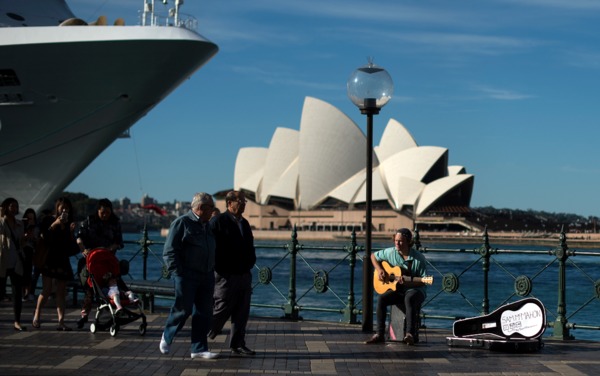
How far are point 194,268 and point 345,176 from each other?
7473cm

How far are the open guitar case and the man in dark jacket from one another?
216 cm

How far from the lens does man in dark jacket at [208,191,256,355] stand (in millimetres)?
8633

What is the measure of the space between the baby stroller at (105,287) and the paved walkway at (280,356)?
0.53 feet

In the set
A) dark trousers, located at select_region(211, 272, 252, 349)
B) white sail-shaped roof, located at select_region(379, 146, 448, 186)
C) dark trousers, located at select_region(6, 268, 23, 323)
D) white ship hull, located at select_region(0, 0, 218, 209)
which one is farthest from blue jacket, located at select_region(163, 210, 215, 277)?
white sail-shaped roof, located at select_region(379, 146, 448, 186)

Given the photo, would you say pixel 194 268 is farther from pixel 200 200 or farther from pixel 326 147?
pixel 326 147

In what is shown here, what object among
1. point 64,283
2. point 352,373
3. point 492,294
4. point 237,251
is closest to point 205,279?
point 237,251

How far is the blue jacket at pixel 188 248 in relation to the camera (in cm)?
811

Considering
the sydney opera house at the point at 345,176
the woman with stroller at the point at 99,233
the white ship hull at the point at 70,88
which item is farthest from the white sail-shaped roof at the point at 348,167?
the woman with stroller at the point at 99,233

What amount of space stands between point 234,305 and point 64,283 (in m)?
2.80

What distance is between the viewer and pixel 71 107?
79.0 ft

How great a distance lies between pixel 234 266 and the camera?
869cm

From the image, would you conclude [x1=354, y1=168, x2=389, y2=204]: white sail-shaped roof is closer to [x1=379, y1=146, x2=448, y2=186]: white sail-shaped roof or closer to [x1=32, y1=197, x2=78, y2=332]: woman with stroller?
[x1=379, y1=146, x2=448, y2=186]: white sail-shaped roof

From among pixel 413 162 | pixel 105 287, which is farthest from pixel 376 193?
pixel 105 287

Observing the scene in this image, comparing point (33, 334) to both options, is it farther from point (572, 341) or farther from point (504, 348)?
point (572, 341)
